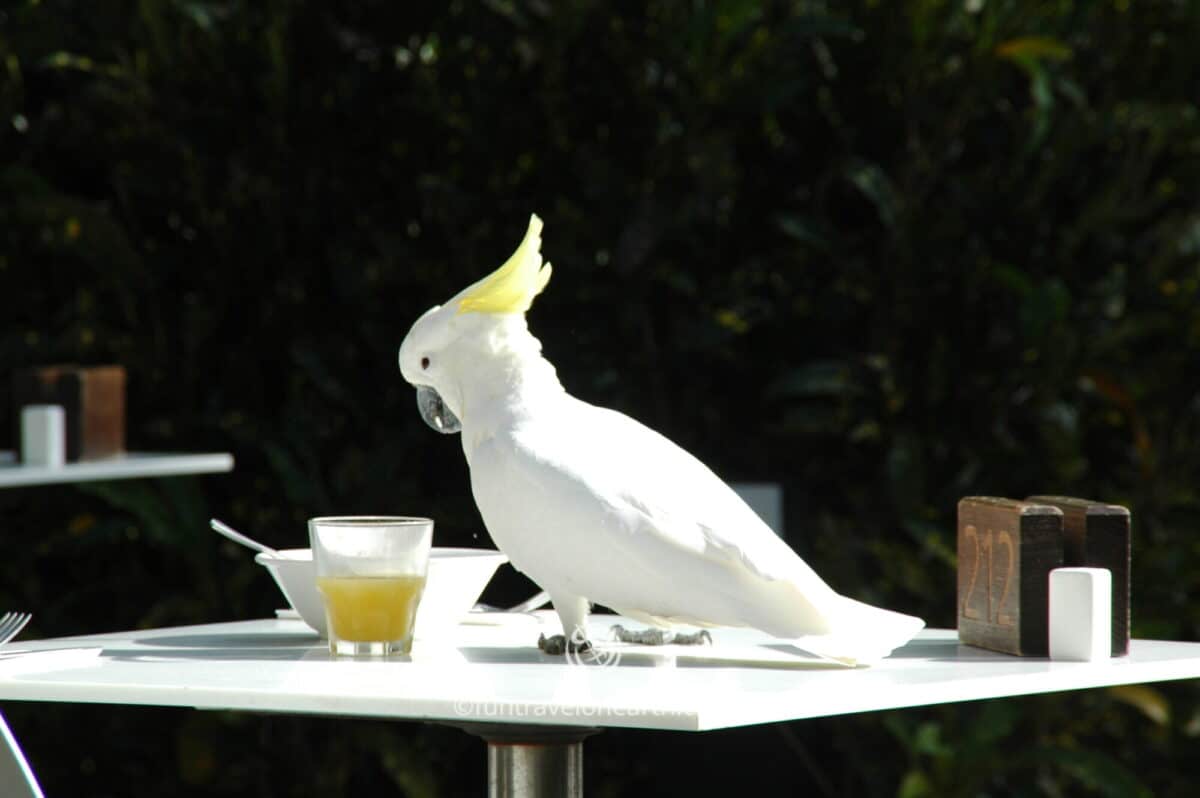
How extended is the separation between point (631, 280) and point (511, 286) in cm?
181

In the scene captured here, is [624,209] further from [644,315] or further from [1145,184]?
[1145,184]

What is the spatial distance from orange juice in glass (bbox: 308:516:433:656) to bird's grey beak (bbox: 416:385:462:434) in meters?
0.18

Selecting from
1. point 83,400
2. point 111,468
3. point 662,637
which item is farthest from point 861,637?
point 83,400

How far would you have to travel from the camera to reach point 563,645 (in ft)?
5.14

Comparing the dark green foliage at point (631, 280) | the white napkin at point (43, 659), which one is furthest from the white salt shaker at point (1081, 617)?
the dark green foliage at point (631, 280)

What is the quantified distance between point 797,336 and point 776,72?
54cm

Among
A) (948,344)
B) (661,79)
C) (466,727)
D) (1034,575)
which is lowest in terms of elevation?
(466,727)

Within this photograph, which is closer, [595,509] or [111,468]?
[595,509]

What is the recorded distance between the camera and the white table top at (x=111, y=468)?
9.93 feet

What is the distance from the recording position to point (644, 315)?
3.45 m

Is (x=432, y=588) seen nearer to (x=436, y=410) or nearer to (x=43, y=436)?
(x=436, y=410)

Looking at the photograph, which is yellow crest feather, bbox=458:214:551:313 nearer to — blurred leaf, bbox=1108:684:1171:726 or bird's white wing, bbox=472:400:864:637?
bird's white wing, bbox=472:400:864:637

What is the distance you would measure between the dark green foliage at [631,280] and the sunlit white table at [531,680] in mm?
1698

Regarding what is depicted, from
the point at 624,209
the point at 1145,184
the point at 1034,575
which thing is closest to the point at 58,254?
the point at 624,209
